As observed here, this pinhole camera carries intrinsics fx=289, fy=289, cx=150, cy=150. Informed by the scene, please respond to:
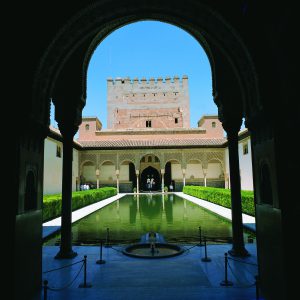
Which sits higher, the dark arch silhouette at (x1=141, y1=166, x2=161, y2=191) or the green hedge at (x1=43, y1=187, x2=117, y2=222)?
the dark arch silhouette at (x1=141, y1=166, x2=161, y2=191)

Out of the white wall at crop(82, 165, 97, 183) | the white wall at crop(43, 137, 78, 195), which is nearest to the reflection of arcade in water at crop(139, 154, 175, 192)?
the white wall at crop(82, 165, 97, 183)

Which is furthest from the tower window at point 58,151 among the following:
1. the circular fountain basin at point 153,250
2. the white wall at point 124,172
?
the circular fountain basin at point 153,250

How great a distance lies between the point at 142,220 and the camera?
37.0 ft

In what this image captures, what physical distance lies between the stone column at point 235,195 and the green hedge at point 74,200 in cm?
713

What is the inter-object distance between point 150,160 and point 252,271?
27667 millimetres

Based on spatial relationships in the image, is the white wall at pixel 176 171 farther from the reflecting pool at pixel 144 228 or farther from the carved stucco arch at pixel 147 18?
the carved stucco arch at pixel 147 18

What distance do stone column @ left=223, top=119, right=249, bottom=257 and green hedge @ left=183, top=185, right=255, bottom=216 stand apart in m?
5.71

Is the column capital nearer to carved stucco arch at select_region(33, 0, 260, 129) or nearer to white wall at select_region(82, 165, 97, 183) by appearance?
carved stucco arch at select_region(33, 0, 260, 129)

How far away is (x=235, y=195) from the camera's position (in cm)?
594

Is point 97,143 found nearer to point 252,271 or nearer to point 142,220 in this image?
point 142,220

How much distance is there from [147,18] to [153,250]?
4432mm

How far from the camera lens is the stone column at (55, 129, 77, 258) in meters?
5.66
